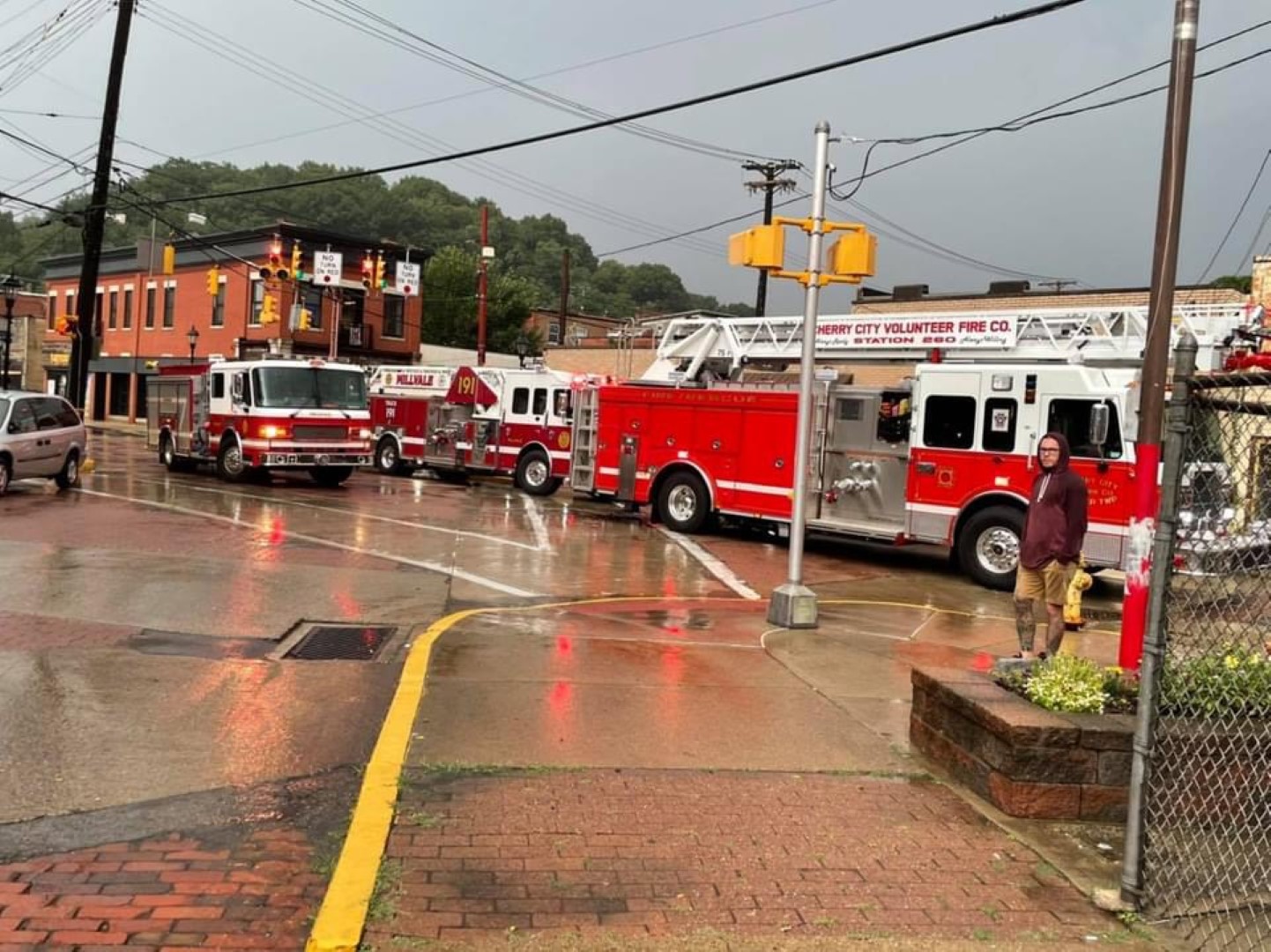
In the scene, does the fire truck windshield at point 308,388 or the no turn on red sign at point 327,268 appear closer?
the fire truck windshield at point 308,388

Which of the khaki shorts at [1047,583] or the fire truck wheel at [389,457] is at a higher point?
the khaki shorts at [1047,583]

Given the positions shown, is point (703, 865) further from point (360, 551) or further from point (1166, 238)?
point (360, 551)

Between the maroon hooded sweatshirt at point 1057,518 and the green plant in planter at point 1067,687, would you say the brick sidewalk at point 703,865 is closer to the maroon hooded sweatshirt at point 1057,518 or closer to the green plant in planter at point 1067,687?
the green plant in planter at point 1067,687

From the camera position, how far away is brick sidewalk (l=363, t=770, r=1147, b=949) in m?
3.57

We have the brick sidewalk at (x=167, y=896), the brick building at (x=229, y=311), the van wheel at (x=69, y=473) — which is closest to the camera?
the brick sidewalk at (x=167, y=896)

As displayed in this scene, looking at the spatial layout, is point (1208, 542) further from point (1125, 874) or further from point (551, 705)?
point (551, 705)

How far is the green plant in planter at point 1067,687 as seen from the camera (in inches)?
192

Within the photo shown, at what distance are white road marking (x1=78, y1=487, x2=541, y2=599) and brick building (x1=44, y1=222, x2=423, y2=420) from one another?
23466mm

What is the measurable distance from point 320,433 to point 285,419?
75cm

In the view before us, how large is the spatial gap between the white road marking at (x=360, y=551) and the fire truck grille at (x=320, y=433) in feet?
13.2

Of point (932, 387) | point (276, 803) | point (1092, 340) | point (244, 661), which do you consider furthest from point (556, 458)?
point (276, 803)

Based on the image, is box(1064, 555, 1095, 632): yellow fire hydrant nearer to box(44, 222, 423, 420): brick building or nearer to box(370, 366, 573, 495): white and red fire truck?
box(370, 366, 573, 495): white and red fire truck

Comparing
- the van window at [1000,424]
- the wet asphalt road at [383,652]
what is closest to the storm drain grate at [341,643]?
the wet asphalt road at [383,652]

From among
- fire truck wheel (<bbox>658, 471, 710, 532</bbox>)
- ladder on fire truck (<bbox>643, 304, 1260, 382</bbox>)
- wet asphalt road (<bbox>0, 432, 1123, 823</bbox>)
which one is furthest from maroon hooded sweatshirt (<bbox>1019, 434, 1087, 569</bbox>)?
fire truck wheel (<bbox>658, 471, 710, 532</bbox>)
